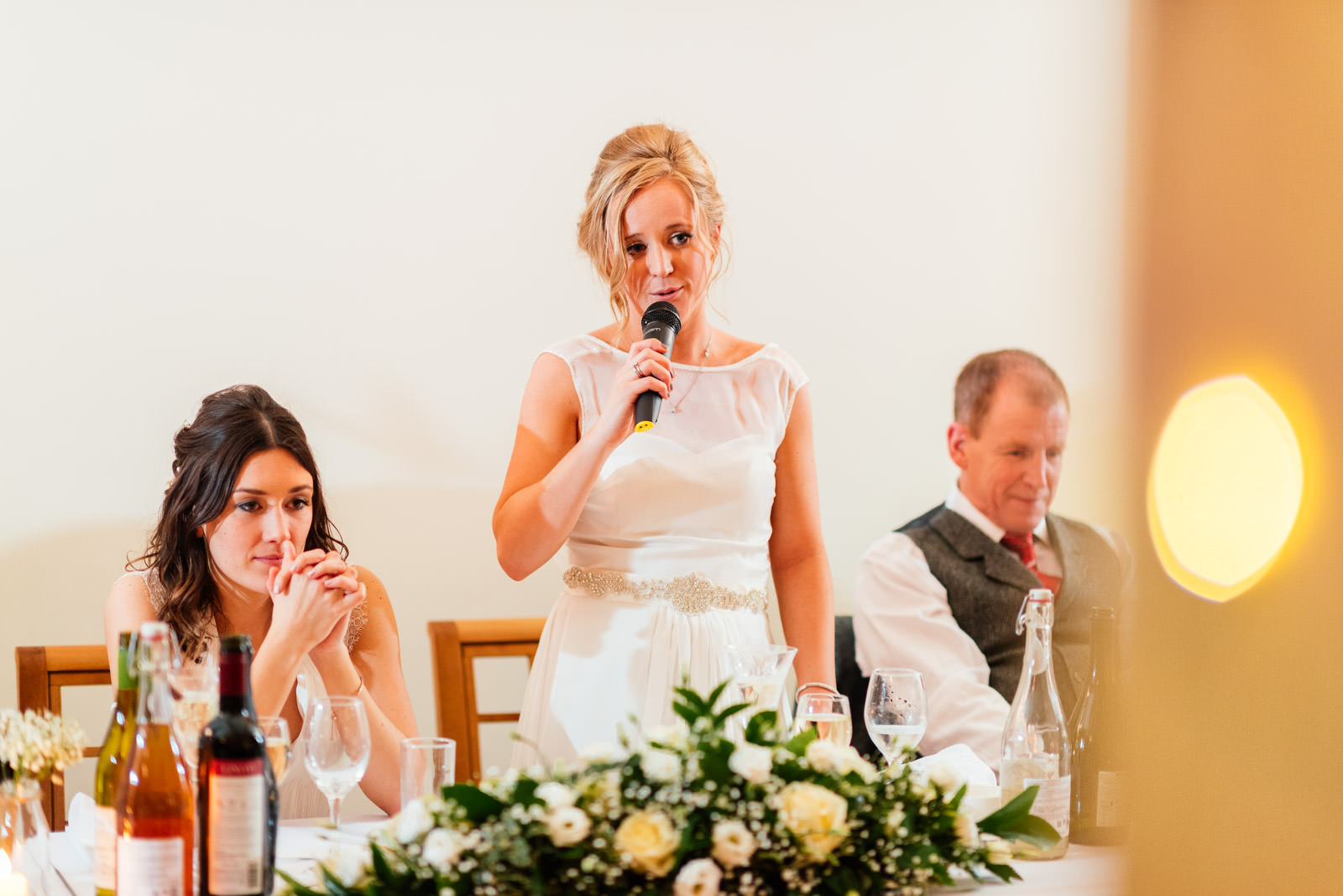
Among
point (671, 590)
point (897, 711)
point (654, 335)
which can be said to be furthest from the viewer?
point (671, 590)

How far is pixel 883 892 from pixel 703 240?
1.17 m

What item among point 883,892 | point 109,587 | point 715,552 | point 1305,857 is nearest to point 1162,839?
point 1305,857

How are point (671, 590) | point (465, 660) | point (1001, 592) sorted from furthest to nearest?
point (1001, 592) < point (465, 660) < point (671, 590)

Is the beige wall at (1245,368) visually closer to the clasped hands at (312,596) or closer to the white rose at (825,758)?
the white rose at (825,758)

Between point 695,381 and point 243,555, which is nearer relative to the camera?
point 243,555

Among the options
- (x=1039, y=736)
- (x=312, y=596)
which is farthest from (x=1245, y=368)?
(x=312, y=596)

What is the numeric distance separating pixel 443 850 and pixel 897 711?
26.3 inches

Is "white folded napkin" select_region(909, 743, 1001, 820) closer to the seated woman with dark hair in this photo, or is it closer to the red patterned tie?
the seated woman with dark hair

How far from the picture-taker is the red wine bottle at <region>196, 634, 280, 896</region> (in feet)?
2.98

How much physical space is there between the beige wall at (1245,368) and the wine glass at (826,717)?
1.02 metres

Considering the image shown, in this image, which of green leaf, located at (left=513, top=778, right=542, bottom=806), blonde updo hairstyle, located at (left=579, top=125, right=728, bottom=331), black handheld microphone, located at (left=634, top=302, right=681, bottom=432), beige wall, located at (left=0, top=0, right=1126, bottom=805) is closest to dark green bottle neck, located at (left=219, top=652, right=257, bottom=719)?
green leaf, located at (left=513, top=778, right=542, bottom=806)

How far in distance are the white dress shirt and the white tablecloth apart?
1019 mm

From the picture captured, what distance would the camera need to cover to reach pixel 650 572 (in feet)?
6.31

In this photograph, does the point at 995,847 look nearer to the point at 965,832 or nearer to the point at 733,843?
the point at 965,832
